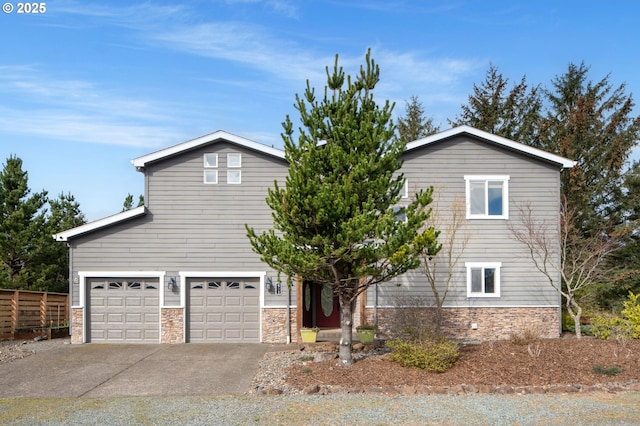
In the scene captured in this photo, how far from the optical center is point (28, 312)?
1950 centimetres

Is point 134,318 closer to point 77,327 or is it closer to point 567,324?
point 77,327

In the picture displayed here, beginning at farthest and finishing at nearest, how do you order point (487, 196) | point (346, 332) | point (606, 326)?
point (487, 196)
point (606, 326)
point (346, 332)

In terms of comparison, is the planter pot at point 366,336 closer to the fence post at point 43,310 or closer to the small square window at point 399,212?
the small square window at point 399,212

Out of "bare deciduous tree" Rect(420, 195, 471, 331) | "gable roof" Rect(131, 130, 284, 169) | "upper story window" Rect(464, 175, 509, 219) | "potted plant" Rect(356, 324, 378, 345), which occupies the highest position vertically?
"gable roof" Rect(131, 130, 284, 169)

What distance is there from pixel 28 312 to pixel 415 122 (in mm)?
25904

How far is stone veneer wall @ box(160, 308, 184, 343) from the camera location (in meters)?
17.3

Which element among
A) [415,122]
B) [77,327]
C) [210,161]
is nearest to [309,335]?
[210,161]

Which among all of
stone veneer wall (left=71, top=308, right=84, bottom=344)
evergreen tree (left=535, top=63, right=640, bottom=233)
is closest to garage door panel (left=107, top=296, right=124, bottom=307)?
stone veneer wall (left=71, top=308, right=84, bottom=344)

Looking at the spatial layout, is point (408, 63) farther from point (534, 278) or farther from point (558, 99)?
point (558, 99)

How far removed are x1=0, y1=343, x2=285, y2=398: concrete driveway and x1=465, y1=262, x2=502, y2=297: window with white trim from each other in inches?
236

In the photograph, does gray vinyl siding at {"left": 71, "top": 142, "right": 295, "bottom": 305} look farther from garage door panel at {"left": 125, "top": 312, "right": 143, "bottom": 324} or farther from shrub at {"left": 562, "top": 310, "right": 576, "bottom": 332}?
shrub at {"left": 562, "top": 310, "right": 576, "bottom": 332}

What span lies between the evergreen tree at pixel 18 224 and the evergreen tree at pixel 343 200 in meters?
17.7

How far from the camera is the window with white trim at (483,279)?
17859mm

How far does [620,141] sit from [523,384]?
20.7 metres
